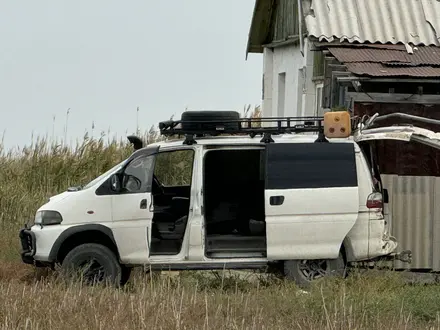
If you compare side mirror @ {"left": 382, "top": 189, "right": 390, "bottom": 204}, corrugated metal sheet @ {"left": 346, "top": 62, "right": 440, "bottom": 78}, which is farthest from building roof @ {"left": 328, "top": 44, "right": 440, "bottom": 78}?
side mirror @ {"left": 382, "top": 189, "right": 390, "bottom": 204}

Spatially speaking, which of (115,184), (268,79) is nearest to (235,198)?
(115,184)

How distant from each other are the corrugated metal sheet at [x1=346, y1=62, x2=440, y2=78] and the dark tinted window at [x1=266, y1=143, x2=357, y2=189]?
9.04 feet

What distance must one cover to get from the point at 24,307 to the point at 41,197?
9.28 metres

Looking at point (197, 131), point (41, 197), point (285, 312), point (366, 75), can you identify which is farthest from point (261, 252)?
point (41, 197)

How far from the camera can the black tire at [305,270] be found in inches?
483

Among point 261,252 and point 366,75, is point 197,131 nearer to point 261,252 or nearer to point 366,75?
point 261,252

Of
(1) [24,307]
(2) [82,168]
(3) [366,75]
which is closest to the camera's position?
(1) [24,307]

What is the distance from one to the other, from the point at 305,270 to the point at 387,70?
422cm

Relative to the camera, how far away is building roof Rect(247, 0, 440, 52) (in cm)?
1688

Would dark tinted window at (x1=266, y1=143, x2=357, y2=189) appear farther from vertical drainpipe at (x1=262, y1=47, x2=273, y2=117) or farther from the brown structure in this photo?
vertical drainpipe at (x1=262, y1=47, x2=273, y2=117)

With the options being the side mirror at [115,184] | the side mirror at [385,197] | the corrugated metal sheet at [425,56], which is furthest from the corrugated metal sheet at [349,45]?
the side mirror at [115,184]

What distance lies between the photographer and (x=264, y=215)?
497 inches

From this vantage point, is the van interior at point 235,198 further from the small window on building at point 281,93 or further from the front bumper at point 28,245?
the small window on building at point 281,93

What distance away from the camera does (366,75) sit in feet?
48.3
